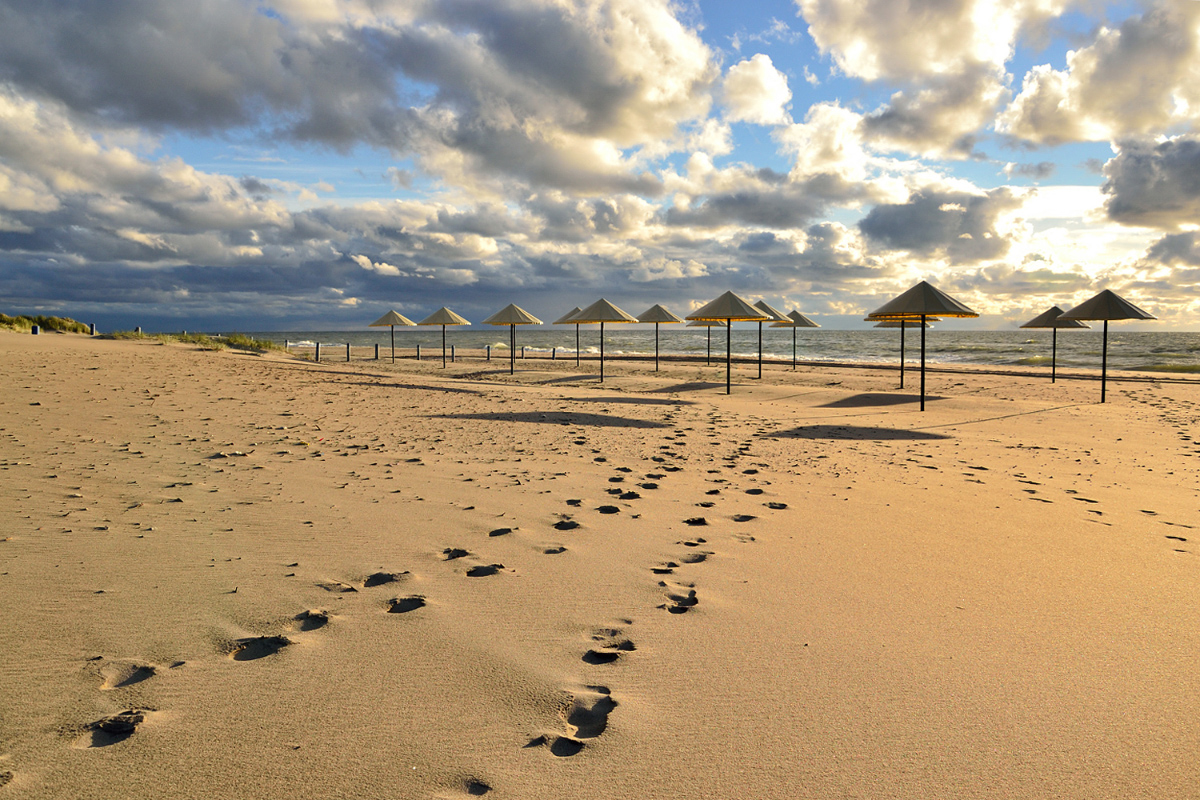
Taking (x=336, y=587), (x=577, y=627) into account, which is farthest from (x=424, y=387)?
(x=577, y=627)

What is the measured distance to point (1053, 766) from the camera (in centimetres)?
172

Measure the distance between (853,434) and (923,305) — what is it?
4.74m

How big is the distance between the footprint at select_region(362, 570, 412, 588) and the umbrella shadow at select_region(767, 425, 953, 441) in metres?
6.17

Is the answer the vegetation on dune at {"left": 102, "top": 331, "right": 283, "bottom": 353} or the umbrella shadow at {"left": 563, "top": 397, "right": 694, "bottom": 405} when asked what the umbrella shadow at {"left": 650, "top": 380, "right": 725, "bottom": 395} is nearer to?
the umbrella shadow at {"left": 563, "top": 397, "right": 694, "bottom": 405}

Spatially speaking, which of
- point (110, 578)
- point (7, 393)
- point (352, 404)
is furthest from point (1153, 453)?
point (7, 393)

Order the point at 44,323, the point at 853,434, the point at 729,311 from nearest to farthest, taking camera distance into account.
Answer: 1. the point at 853,434
2. the point at 729,311
3. the point at 44,323

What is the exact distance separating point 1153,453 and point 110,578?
1022 cm

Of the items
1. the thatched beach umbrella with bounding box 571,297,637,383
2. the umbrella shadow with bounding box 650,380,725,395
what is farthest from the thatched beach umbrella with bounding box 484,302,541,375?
the umbrella shadow with bounding box 650,380,725,395

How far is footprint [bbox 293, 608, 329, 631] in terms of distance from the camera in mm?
2387

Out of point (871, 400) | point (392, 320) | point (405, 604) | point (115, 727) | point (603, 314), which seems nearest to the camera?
point (115, 727)

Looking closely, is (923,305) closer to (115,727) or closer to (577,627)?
(577,627)

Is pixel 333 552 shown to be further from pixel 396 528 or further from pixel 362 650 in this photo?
pixel 362 650

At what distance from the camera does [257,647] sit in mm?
2205

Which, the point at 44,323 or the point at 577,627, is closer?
the point at 577,627
